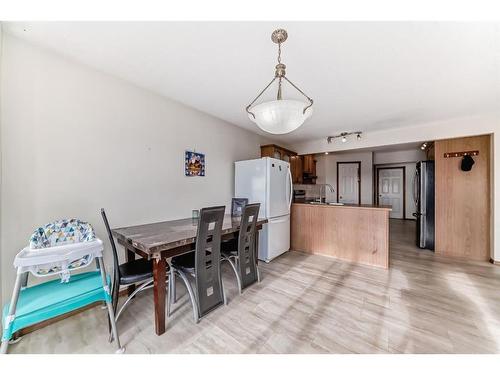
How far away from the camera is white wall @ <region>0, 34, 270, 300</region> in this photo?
1.53 meters

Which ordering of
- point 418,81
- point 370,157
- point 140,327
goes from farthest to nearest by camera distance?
1. point 370,157
2. point 418,81
3. point 140,327

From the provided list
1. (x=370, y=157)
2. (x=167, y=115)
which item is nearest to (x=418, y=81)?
(x=167, y=115)

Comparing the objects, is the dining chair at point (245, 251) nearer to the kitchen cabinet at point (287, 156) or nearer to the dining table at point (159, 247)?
the dining table at point (159, 247)

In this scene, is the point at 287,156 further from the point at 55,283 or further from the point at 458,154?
the point at 55,283

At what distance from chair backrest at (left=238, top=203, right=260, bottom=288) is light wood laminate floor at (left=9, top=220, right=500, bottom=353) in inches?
6.1

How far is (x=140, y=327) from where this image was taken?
1.65m

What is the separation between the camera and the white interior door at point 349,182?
20.7 ft

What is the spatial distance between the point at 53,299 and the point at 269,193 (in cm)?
244

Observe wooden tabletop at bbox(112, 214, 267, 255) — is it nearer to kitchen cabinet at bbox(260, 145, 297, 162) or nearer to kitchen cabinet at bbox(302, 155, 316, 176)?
kitchen cabinet at bbox(260, 145, 297, 162)

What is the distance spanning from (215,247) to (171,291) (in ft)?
2.27

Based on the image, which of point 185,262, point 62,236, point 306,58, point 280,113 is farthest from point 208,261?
point 306,58

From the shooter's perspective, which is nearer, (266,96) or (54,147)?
(54,147)

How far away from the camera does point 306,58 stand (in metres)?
1.71
